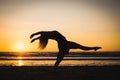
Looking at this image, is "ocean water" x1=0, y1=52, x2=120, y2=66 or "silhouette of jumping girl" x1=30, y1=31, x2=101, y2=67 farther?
"ocean water" x1=0, y1=52, x2=120, y2=66

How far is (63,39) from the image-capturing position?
50.1ft
